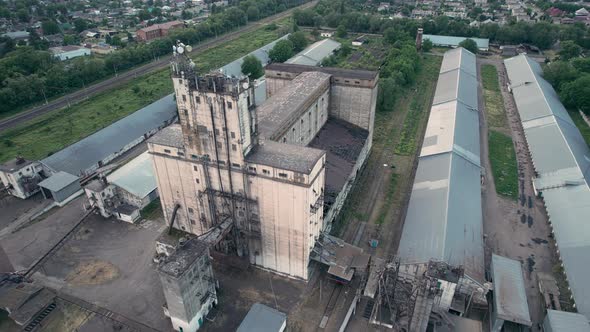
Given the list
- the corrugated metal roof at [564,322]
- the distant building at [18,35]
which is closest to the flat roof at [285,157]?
the corrugated metal roof at [564,322]

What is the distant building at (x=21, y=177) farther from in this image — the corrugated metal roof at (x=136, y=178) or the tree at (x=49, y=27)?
the tree at (x=49, y=27)

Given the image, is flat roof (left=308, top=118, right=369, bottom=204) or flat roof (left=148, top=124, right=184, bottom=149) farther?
flat roof (left=308, top=118, right=369, bottom=204)

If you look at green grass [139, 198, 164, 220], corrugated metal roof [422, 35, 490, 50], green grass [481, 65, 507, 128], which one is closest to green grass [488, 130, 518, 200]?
→ green grass [481, 65, 507, 128]

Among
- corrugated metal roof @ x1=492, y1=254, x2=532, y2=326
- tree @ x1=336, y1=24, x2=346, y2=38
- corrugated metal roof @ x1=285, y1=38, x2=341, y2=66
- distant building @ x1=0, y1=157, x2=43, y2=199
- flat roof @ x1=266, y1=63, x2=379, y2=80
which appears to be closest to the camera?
corrugated metal roof @ x1=492, y1=254, x2=532, y2=326

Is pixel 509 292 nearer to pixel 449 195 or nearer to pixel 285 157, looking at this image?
pixel 449 195

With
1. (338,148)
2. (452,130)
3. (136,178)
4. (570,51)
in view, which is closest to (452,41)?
(570,51)

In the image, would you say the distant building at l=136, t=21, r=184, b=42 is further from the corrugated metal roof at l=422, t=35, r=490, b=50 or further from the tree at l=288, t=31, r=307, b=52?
the corrugated metal roof at l=422, t=35, r=490, b=50
